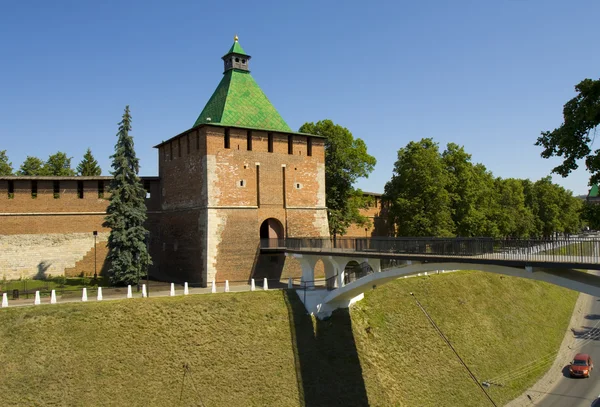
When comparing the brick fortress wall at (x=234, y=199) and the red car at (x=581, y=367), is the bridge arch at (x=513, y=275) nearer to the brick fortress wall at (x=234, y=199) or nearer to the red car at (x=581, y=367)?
the brick fortress wall at (x=234, y=199)

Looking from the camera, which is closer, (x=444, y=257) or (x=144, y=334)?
(x=444, y=257)

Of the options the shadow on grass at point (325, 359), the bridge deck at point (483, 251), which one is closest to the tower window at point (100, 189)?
the shadow on grass at point (325, 359)

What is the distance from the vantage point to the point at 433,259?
14.4m

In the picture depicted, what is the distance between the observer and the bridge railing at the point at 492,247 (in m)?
11.1

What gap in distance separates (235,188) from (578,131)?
17.0m

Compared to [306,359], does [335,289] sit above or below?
above

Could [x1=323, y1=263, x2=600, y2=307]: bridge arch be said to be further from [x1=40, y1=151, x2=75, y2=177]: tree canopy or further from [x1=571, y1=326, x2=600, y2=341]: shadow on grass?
[x1=40, y1=151, x2=75, y2=177]: tree canopy

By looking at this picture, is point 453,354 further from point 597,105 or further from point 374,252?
point 597,105

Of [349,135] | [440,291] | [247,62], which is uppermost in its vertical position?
[247,62]

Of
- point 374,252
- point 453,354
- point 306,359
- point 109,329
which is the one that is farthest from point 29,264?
point 453,354

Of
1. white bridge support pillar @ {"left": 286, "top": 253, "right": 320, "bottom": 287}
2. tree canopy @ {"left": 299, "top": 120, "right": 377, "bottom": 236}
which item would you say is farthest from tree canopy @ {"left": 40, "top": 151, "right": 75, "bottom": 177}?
white bridge support pillar @ {"left": 286, "top": 253, "right": 320, "bottom": 287}

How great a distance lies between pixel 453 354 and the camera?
20719mm

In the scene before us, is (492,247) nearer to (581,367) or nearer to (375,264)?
(375,264)

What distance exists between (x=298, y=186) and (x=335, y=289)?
8.59 metres
